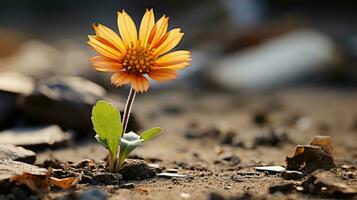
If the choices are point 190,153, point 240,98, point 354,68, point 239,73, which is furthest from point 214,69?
point 190,153

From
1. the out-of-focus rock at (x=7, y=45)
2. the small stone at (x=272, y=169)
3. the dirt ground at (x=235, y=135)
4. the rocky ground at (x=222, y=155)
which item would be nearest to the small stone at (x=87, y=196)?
the rocky ground at (x=222, y=155)

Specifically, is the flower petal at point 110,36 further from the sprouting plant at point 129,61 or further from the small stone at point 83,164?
the small stone at point 83,164

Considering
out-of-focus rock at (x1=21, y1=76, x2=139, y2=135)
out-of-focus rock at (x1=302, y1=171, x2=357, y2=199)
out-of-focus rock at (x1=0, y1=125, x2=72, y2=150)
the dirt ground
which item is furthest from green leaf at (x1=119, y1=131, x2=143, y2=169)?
out-of-focus rock at (x1=21, y1=76, x2=139, y2=135)

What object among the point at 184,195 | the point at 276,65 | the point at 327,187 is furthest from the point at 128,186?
the point at 276,65

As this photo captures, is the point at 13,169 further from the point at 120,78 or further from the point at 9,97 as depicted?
the point at 9,97

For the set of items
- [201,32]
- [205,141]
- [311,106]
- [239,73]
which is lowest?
[205,141]

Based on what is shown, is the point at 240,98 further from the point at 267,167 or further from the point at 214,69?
the point at 267,167

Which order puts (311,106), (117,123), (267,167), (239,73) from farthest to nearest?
(239,73) < (311,106) < (267,167) < (117,123)
